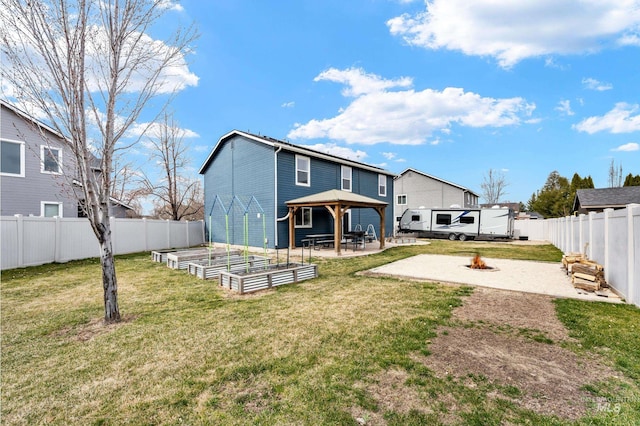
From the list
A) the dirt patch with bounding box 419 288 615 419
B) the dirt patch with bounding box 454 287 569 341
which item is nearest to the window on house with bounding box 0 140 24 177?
the dirt patch with bounding box 419 288 615 419

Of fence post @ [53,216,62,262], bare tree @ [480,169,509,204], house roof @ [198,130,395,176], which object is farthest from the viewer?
bare tree @ [480,169,509,204]

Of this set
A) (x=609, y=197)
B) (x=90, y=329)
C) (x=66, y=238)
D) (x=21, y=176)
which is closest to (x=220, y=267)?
(x=90, y=329)

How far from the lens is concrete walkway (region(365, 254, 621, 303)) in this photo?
6562 mm

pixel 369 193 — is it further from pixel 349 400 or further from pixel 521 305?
pixel 349 400

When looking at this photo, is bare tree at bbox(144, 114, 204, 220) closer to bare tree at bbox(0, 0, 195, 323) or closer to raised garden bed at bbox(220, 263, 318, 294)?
raised garden bed at bbox(220, 263, 318, 294)

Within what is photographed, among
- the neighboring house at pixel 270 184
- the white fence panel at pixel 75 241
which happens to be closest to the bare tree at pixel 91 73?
the neighboring house at pixel 270 184

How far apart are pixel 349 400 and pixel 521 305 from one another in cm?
475

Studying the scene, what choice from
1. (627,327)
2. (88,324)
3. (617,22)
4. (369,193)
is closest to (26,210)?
(88,324)

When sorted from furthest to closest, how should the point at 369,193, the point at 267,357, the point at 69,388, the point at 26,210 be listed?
the point at 369,193 → the point at 26,210 → the point at 267,357 → the point at 69,388

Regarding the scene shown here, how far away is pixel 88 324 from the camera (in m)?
4.66

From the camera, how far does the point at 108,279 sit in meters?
4.67

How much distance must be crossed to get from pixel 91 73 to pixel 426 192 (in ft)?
98.7

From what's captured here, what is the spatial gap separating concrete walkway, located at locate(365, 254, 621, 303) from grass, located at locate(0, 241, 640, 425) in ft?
3.46

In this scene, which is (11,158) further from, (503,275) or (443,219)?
(443,219)
